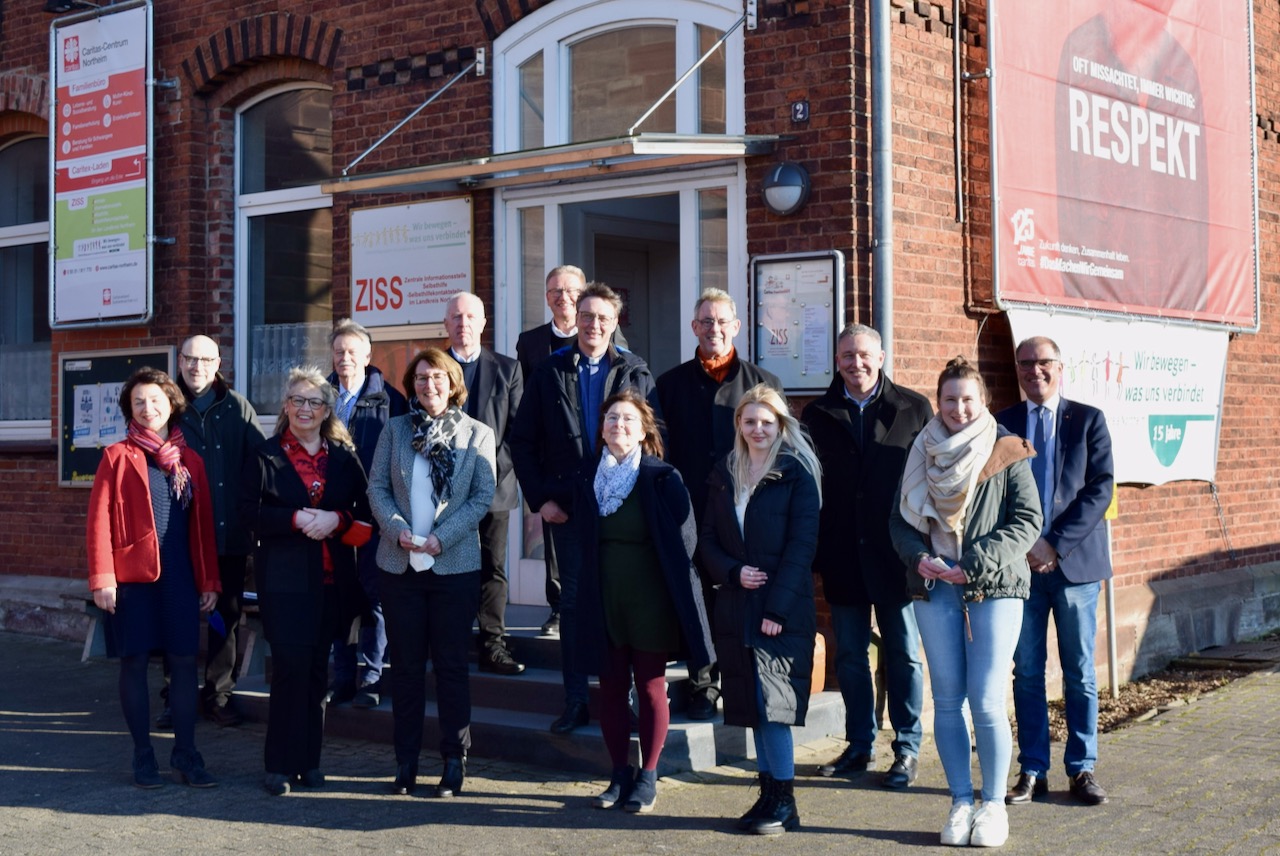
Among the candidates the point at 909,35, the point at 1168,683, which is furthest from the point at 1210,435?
the point at 909,35

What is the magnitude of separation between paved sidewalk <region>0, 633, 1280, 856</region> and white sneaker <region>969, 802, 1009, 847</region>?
9cm

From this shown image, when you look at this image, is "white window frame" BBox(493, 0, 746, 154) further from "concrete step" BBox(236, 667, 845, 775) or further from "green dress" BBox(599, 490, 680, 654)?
"concrete step" BBox(236, 667, 845, 775)

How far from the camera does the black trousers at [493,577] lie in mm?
7273

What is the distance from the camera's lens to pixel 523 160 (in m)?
8.03

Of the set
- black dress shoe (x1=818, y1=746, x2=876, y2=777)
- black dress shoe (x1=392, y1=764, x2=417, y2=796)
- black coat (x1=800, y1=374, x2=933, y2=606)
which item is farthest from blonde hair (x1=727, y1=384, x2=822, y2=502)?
black dress shoe (x1=392, y1=764, x2=417, y2=796)

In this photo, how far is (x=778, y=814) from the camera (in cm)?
584

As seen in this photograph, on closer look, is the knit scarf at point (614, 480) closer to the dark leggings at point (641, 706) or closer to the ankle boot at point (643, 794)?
the dark leggings at point (641, 706)

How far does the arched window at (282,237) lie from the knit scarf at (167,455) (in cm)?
371

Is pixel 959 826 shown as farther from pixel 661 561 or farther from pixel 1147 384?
pixel 1147 384

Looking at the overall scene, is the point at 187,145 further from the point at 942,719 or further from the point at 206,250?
the point at 942,719

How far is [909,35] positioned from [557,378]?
283cm

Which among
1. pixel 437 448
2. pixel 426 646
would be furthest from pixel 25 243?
pixel 426 646

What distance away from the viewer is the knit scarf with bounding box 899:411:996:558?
5.70m

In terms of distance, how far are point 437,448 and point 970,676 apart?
2.35 metres
